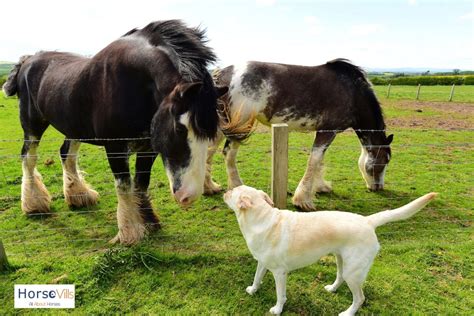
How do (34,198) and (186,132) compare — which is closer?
(186,132)

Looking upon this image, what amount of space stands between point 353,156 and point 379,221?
19.4 feet

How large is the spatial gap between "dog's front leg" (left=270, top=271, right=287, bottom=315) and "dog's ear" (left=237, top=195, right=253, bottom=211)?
65cm

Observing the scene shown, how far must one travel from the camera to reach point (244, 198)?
2701 millimetres

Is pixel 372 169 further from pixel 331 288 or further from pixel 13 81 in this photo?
pixel 13 81

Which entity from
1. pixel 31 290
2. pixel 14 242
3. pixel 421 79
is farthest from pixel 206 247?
pixel 421 79

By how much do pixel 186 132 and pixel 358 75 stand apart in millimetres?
3564

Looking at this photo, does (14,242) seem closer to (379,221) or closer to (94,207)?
(94,207)

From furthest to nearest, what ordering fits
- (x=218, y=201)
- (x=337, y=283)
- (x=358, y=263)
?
1. (x=218, y=201)
2. (x=337, y=283)
3. (x=358, y=263)

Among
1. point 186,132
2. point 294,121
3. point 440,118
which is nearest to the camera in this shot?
point 186,132

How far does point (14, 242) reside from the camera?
4.27 metres

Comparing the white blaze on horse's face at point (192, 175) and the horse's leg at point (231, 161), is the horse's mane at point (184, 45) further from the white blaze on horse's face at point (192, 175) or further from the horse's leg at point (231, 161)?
Result: the horse's leg at point (231, 161)

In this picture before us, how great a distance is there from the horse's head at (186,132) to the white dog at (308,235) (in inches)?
19.5

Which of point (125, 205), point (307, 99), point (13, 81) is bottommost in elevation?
point (125, 205)

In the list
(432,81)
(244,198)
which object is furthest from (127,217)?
(432,81)
